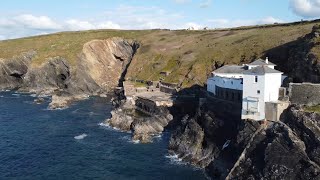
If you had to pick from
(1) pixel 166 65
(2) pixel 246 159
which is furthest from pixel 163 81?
(2) pixel 246 159

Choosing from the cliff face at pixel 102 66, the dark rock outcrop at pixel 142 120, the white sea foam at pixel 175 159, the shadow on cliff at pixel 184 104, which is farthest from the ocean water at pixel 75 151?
the cliff face at pixel 102 66

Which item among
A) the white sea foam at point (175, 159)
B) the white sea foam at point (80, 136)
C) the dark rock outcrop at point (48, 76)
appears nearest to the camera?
the white sea foam at point (175, 159)

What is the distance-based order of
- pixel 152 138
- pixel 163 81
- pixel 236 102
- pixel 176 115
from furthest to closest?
pixel 163 81, pixel 176 115, pixel 152 138, pixel 236 102

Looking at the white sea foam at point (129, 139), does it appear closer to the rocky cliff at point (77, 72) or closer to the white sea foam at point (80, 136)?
the white sea foam at point (80, 136)

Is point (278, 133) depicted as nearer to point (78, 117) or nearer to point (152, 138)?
point (152, 138)

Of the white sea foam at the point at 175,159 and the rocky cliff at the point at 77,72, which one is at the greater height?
the rocky cliff at the point at 77,72

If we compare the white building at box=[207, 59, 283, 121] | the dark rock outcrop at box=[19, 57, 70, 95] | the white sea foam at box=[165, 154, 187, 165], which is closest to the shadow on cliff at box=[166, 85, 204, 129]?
the white sea foam at box=[165, 154, 187, 165]
